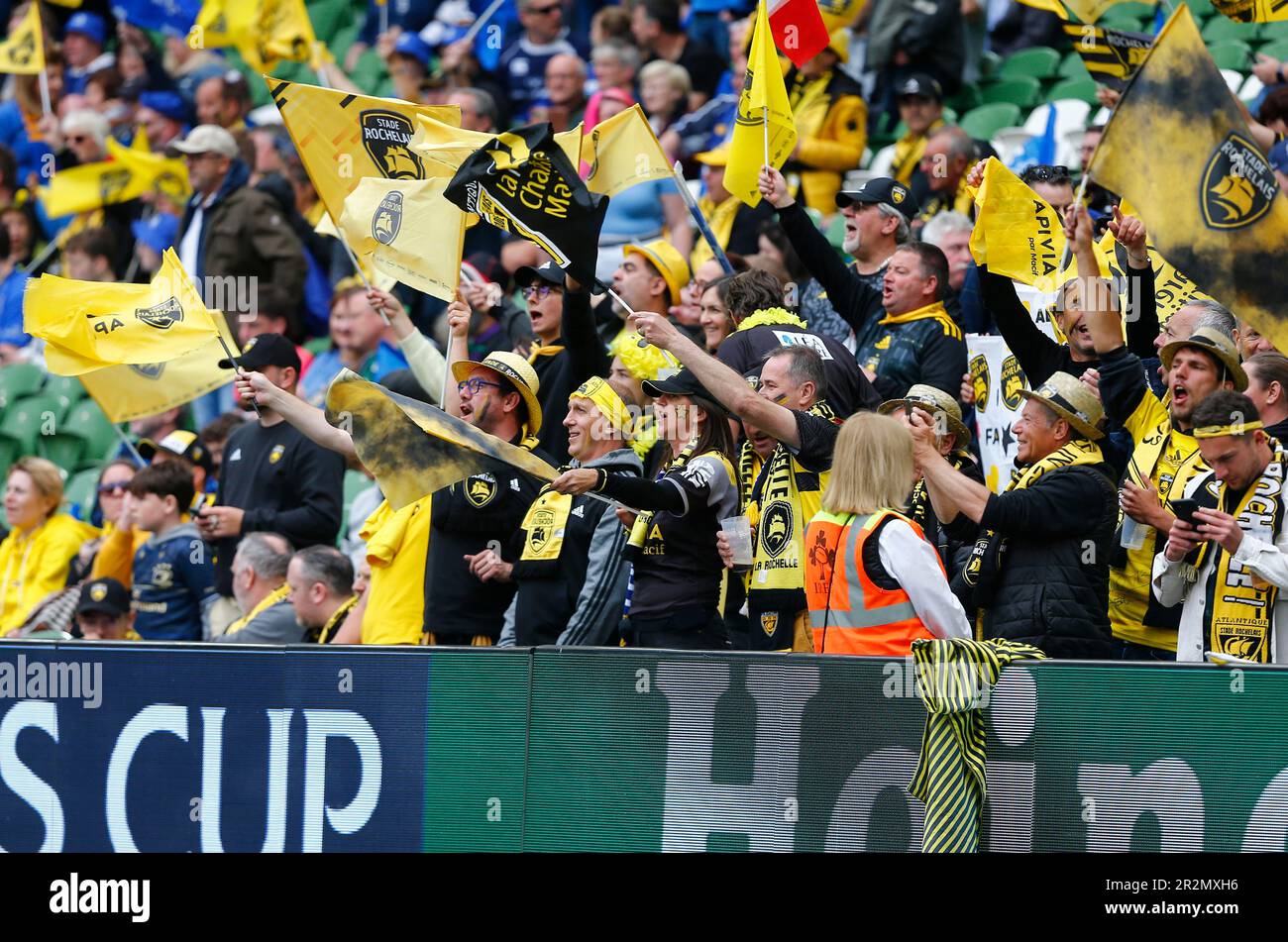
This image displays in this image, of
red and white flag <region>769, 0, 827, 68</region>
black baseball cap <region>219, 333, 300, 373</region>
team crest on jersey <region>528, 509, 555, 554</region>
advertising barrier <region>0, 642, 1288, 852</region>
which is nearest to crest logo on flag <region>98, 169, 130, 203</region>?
black baseball cap <region>219, 333, 300, 373</region>

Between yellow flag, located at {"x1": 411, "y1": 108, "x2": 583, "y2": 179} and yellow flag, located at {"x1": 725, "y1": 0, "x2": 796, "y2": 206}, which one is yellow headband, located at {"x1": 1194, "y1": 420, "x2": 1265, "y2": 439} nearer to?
yellow flag, located at {"x1": 725, "y1": 0, "x2": 796, "y2": 206}

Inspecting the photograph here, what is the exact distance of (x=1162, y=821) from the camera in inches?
265

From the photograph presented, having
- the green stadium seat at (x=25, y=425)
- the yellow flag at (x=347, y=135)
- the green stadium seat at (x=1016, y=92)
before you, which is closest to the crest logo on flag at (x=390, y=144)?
the yellow flag at (x=347, y=135)

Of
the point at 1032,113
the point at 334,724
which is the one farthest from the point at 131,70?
the point at 334,724

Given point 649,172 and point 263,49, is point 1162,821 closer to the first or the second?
point 649,172

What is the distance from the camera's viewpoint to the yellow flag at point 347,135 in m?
9.69

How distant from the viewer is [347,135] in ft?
32.0

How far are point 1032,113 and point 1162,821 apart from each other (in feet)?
23.7

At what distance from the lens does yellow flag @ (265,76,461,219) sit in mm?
9688

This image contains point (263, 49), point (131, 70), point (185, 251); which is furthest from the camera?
point (131, 70)

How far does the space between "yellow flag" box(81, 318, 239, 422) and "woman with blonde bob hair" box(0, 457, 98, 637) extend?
2.72 m

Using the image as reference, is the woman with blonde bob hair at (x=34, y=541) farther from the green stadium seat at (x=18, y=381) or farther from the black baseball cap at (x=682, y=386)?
the black baseball cap at (x=682, y=386)

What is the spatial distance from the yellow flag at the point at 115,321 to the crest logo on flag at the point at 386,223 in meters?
0.84
